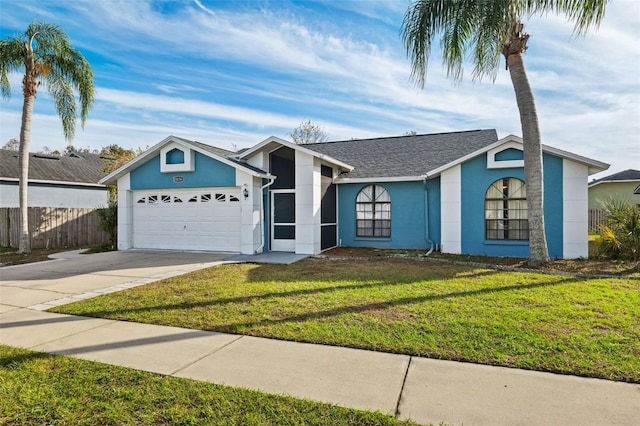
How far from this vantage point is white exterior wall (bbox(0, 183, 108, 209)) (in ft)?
65.9

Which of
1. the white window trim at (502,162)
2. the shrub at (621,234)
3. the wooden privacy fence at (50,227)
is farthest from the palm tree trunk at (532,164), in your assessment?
the wooden privacy fence at (50,227)

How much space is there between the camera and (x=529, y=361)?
153 inches

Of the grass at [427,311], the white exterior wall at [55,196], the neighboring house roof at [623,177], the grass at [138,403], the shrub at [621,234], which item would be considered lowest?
the grass at [138,403]

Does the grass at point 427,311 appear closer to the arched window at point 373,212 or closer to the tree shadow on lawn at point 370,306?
the tree shadow on lawn at point 370,306

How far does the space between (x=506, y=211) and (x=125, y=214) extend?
14112 millimetres

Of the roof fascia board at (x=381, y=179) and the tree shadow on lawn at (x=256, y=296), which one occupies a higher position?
the roof fascia board at (x=381, y=179)

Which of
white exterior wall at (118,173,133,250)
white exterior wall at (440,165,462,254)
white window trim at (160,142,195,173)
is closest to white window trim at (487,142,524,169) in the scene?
white exterior wall at (440,165,462,254)

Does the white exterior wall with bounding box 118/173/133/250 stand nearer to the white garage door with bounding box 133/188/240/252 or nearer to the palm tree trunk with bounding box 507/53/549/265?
the white garage door with bounding box 133/188/240/252

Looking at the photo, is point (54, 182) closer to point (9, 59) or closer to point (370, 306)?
point (9, 59)

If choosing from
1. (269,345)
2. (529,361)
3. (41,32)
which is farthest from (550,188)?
(41,32)

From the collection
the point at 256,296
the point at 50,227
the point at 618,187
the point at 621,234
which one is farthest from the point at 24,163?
the point at 618,187

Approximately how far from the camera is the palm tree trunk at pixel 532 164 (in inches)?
387

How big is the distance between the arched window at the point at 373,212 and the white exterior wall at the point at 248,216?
4.24m

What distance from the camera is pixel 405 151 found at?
16.2 m
